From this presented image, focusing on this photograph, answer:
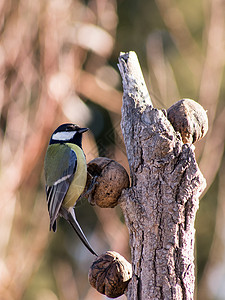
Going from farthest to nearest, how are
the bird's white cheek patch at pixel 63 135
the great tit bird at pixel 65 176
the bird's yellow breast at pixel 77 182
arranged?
the bird's white cheek patch at pixel 63 135
the great tit bird at pixel 65 176
the bird's yellow breast at pixel 77 182

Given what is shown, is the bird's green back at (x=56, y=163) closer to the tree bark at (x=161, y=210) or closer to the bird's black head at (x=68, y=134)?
the bird's black head at (x=68, y=134)

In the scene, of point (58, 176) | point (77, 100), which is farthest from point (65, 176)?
point (77, 100)

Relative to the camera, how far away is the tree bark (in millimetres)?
1645

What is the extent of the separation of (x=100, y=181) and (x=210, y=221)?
10.0ft

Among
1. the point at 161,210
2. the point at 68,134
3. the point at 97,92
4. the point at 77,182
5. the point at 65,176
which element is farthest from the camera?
the point at 97,92

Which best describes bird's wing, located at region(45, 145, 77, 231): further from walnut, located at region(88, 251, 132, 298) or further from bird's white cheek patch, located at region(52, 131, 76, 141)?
walnut, located at region(88, 251, 132, 298)

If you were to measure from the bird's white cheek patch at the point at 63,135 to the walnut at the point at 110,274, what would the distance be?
117 centimetres

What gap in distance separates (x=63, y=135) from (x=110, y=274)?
1296mm

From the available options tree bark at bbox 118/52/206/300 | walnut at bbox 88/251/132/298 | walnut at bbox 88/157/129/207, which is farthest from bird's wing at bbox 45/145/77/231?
tree bark at bbox 118/52/206/300

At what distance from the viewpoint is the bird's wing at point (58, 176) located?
2.59 m

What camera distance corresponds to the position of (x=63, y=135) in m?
2.87

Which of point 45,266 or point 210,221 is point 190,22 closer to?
point 210,221

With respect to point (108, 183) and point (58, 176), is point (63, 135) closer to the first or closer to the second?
point (58, 176)

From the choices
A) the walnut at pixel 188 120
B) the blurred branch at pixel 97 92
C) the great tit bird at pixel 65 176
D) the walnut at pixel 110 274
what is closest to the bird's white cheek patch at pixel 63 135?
the great tit bird at pixel 65 176
